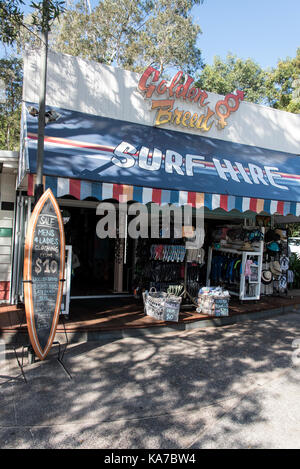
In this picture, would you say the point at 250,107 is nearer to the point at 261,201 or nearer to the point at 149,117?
the point at 149,117

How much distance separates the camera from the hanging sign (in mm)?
4469

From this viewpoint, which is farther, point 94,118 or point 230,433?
point 94,118

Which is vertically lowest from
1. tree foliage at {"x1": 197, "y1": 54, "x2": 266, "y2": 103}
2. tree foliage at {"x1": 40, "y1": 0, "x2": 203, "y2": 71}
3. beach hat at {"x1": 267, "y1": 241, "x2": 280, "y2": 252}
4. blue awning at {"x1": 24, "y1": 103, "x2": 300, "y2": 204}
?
beach hat at {"x1": 267, "y1": 241, "x2": 280, "y2": 252}

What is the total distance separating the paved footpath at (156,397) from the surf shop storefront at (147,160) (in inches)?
96.5

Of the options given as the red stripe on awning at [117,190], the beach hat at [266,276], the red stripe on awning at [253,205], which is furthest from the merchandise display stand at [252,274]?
the red stripe on awning at [117,190]

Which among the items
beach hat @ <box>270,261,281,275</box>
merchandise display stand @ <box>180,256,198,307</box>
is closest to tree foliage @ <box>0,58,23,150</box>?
merchandise display stand @ <box>180,256,198,307</box>

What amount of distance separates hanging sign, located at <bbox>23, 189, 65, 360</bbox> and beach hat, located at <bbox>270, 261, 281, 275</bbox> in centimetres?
649

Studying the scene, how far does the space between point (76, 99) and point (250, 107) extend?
5.21 metres

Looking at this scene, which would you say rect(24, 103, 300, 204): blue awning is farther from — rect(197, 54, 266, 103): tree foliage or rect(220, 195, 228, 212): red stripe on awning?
rect(197, 54, 266, 103): tree foliage

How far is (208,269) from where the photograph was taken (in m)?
9.35

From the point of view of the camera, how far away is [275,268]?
30.6 feet

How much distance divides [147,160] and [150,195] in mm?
1157

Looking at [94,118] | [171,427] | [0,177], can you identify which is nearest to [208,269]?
[94,118]

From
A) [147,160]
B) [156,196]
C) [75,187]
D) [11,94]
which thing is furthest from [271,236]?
[11,94]
